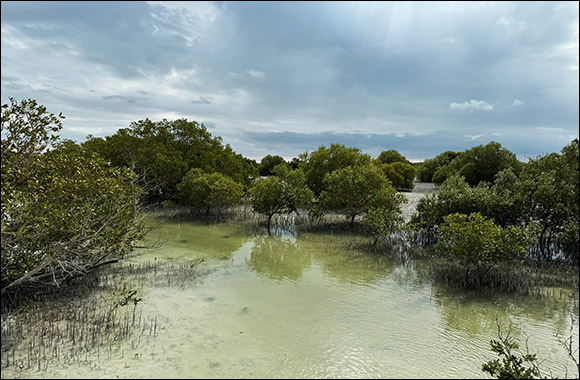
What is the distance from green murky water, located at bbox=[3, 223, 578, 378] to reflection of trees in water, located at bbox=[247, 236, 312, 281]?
14 cm

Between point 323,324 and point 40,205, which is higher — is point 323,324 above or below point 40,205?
below

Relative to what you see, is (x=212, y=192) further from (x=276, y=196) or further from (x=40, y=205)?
(x=40, y=205)

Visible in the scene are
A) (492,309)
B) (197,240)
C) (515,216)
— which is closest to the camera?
(492,309)

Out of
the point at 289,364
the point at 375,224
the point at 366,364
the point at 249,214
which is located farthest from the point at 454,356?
the point at 249,214

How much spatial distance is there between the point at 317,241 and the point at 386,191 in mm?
6537

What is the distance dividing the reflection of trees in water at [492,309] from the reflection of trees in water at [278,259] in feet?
20.2

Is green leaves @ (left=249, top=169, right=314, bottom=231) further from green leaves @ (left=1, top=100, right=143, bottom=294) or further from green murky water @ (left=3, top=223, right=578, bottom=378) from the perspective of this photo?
green leaves @ (left=1, top=100, right=143, bottom=294)

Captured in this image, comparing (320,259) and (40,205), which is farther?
(320,259)

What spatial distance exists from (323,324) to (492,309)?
642 cm

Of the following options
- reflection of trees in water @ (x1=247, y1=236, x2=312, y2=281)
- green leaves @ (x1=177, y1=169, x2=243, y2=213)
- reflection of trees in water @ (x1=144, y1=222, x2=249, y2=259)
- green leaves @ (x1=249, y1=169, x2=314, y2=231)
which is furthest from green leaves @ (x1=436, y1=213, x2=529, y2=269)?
green leaves @ (x1=177, y1=169, x2=243, y2=213)

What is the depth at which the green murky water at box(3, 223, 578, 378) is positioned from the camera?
26.5 feet

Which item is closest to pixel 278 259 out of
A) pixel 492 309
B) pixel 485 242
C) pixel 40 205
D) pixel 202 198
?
pixel 485 242

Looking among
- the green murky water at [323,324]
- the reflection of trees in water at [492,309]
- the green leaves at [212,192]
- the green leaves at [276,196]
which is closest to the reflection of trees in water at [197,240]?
the green murky water at [323,324]

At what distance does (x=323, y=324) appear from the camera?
A: 10555 mm
